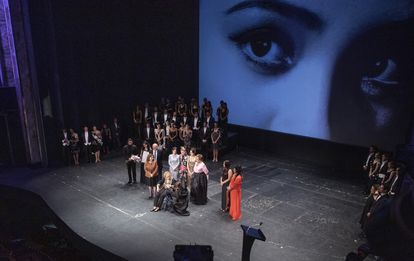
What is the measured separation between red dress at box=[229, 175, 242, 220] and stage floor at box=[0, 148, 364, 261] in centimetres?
20

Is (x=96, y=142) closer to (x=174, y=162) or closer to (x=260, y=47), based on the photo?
(x=174, y=162)

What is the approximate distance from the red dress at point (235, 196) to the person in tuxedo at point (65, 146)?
19.9 ft

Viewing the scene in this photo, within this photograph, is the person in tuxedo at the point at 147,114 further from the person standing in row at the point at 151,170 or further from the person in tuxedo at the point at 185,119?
the person standing in row at the point at 151,170

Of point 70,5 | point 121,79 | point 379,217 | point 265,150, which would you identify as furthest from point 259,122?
point 379,217

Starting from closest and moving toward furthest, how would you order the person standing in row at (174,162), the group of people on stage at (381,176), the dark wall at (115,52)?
the group of people on stage at (381,176)
the person standing in row at (174,162)
the dark wall at (115,52)

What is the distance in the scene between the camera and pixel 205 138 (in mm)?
11758

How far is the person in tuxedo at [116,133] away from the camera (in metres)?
12.2

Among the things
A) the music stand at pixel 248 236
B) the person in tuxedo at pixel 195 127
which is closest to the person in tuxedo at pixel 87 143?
the person in tuxedo at pixel 195 127

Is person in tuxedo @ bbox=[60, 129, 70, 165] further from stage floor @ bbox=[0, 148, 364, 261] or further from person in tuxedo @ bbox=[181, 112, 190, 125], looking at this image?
person in tuxedo @ bbox=[181, 112, 190, 125]

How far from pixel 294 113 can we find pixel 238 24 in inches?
156

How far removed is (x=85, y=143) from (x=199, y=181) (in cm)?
489

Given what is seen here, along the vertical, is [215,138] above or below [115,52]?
below

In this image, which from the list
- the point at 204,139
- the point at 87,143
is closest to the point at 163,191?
the point at 204,139

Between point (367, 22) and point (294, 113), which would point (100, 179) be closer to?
point (294, 113)
